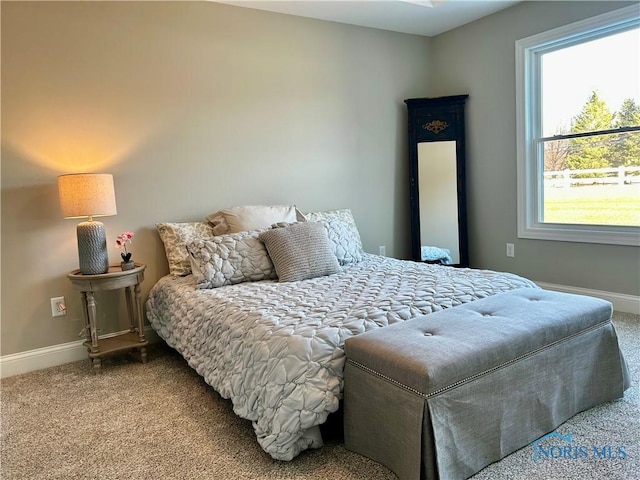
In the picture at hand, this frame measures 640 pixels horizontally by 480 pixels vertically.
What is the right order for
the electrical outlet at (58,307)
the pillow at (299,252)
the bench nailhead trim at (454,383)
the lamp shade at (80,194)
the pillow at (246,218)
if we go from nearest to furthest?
1. the bench nailhead trim at (454,383)
2. the lamp shade at (80,194)
3. the pillow at (299,252)
4. the electrical outlet at (58,307)
5. the pillow at (246,218)

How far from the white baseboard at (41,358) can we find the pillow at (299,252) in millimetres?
1303

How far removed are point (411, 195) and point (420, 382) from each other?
312 cm

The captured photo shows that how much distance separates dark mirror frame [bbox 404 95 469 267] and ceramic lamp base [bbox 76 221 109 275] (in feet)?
9.16

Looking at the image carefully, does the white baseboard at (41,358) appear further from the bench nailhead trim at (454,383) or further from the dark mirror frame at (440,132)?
the dark mirror frame at (440,132)

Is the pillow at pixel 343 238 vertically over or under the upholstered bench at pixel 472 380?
over

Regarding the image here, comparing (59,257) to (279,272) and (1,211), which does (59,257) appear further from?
(279,272)

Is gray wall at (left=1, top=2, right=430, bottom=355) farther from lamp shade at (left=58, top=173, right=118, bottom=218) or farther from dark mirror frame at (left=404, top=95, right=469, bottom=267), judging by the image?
lamp shade at (left=58, top=173, right=118, bottom=218)

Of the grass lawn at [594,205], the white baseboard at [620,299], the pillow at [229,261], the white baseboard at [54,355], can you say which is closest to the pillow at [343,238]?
the pillow at [229,261]

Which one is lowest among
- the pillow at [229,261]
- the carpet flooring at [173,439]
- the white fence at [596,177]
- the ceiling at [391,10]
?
the carpet flooring at [173,439]

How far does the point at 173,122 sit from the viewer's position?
3.33m

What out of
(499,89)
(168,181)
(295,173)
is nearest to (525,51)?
(499,89)

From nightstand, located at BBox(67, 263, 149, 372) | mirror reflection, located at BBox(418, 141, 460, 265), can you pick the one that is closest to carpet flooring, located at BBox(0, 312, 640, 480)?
nightstand, located at BBox(67, 263, 149, 372)

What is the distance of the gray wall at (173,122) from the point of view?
2877mm

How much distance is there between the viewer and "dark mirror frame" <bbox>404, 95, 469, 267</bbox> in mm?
4320
